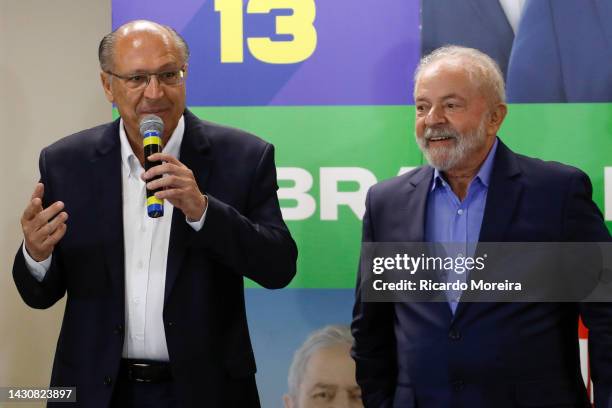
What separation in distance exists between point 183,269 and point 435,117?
96 cm

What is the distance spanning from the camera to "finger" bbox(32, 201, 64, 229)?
2.25 meters

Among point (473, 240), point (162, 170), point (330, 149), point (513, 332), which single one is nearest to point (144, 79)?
point (162, 170)

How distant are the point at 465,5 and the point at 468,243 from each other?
1189mm

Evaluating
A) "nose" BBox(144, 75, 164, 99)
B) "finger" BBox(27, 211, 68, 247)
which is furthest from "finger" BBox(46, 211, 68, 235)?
"nose" BBox(144, 75, 164, 99)

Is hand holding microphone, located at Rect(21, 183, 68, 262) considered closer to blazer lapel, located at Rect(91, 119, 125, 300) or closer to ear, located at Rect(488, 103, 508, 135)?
blazer lapel, located at Rect(91, 119, 125, 300)

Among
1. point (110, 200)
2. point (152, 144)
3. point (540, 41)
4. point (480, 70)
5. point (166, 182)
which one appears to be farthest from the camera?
point (540, 41)

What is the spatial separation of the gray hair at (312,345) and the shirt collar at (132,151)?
1161mm

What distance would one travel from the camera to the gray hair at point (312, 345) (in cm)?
329

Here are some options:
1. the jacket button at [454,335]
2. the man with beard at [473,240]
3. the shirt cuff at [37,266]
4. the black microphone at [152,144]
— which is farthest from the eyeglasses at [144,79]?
the jacket button at [454,335]

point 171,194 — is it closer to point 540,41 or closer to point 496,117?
point 496,117

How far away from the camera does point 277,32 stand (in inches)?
127

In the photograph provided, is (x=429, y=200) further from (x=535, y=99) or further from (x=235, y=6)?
(x=235, y=6)

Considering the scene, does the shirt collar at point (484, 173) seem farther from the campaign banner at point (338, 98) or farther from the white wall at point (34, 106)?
the white wall at point (34, 106)

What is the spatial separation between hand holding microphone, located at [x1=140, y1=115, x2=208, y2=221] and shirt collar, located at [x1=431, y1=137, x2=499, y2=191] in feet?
2.77
